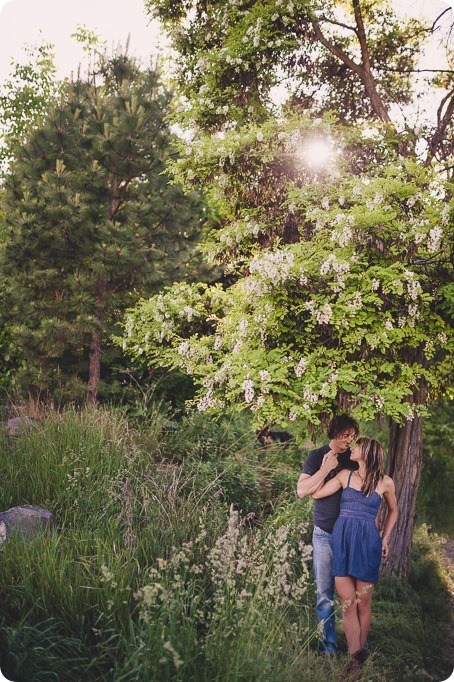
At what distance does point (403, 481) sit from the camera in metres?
6.93

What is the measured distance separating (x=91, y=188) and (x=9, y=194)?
1284mm

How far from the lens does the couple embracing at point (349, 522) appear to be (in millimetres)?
4316

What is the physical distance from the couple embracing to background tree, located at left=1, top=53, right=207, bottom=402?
4682 millimetres

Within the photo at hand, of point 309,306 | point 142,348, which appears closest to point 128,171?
point 142,348

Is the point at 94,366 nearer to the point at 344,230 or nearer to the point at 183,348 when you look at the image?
the point at 183,348

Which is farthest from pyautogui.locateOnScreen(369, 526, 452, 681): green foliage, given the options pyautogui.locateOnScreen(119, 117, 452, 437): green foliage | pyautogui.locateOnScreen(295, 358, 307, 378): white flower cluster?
pyautogui.locateOnScreen(295, 358, 307, 378): white flower cluster

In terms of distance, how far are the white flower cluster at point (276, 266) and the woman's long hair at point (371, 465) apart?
4.90ft

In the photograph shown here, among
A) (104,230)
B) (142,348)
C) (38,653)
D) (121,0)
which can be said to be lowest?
(38,653)

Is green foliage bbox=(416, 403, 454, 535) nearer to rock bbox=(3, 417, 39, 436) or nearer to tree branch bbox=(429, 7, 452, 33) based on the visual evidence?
tree branch bbox=(429, 7, 452, 33)

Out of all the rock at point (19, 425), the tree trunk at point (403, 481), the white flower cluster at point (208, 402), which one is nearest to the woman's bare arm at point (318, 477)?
the white flower cluster at point (208, 402)

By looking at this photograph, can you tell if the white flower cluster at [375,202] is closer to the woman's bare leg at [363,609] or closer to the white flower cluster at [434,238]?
the white flower cluster at [434,238]

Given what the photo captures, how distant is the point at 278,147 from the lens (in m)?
6.40

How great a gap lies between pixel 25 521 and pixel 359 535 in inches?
95.1

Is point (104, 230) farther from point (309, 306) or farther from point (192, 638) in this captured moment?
point (192, 638)
